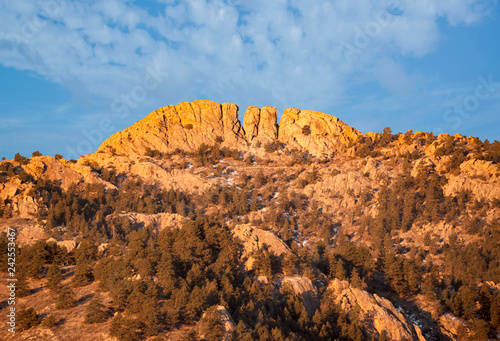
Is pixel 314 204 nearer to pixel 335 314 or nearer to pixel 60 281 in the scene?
pixel 335 314

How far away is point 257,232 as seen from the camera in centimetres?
3734

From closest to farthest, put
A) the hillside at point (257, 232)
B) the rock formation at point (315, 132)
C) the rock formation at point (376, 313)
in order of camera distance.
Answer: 1. the hillside at point (257, 232)
2. the rock formation at point (376, 313)
3. the rock formation at point (315, 132)

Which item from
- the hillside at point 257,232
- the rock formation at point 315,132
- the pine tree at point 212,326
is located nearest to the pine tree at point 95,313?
the hillside at point 257,232

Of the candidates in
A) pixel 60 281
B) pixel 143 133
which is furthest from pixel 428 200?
pixel 143 133

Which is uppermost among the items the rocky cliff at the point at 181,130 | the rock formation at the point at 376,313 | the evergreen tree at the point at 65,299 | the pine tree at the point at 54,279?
the rocky cliff at the point at 181,130

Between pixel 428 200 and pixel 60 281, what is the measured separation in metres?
48.2

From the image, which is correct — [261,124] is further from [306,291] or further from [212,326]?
[212,326]

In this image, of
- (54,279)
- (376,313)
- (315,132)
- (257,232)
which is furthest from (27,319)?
(315,132)

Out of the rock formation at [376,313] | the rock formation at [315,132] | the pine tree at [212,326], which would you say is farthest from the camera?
the rock formation at [315,132]

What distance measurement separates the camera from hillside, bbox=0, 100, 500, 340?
25703mm

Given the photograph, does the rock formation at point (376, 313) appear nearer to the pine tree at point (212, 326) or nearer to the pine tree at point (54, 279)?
the pine tree at point (212, 326)

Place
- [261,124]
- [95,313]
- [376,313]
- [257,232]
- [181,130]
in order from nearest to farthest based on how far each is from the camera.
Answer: [95,313]
[376,313]
[257,232]
[181,130]
[261,124]

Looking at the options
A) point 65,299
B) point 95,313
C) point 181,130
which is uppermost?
point 181,130

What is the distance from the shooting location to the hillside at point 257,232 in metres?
25.7
